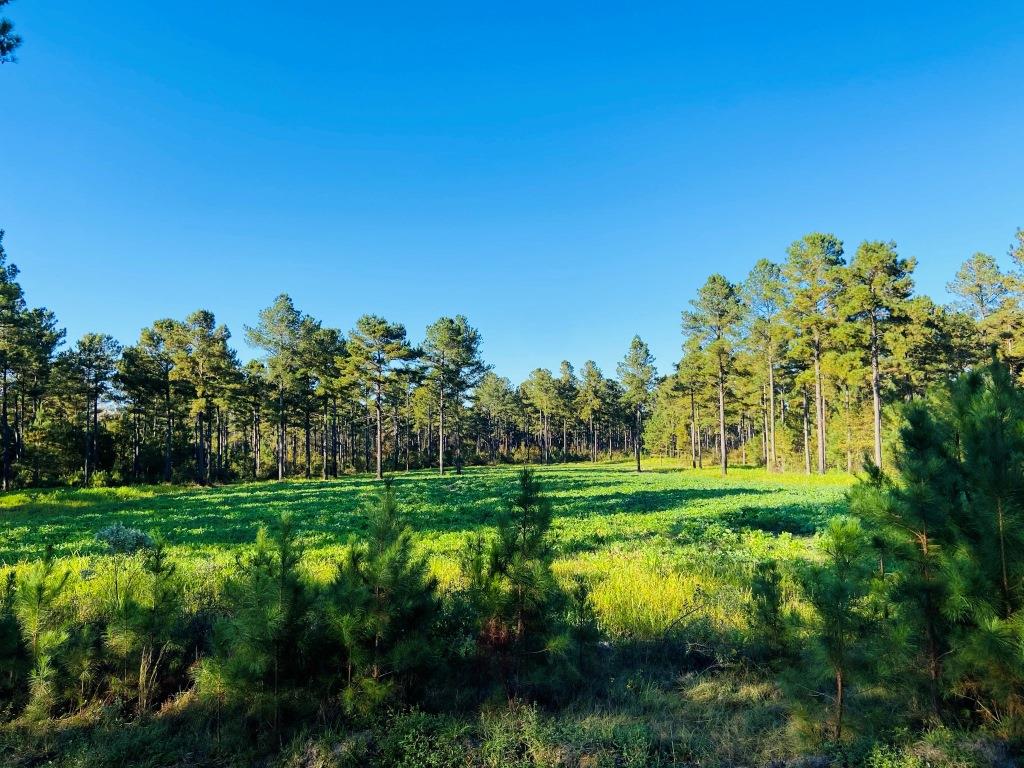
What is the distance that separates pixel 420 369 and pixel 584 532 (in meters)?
36.0

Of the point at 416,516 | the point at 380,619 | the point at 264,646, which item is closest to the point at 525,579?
the point at 380,619

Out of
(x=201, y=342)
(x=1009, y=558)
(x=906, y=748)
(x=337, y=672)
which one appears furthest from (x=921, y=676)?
(x=201, y=342)

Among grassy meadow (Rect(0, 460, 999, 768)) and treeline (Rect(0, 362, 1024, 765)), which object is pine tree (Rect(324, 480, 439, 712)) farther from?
grassy meadow (Rect(0, 460, 999, 768))

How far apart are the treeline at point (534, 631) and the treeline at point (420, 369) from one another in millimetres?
30498

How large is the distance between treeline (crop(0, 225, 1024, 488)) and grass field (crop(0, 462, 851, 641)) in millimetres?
14584

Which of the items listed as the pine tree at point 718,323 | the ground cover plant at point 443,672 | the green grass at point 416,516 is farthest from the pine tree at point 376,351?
the ground cover plant at point 443,672

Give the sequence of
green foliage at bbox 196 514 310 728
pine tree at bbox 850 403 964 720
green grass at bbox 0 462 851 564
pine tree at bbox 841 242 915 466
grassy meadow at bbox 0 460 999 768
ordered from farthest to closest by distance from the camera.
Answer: pine tree at bbox 841 242 915 466 < green grass at bbox 0 462 851 564 < green foliage at bbox 196 514 310 728 < grassy meadow at bbox 0 460 999 768 < pine tree at bbox 850 403 964 720

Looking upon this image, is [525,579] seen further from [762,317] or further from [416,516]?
[762,317]

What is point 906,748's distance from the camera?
3078 millimetres

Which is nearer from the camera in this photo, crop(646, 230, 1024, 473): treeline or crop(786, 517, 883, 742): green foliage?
crop(786, 517, 883, 742): green foliage

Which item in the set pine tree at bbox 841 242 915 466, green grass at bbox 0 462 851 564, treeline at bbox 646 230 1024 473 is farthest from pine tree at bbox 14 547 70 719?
pine tree at bbox 841 242 915 466

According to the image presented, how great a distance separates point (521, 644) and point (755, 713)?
5.82 feet

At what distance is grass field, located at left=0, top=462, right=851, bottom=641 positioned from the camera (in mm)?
6473

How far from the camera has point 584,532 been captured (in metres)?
12.7
